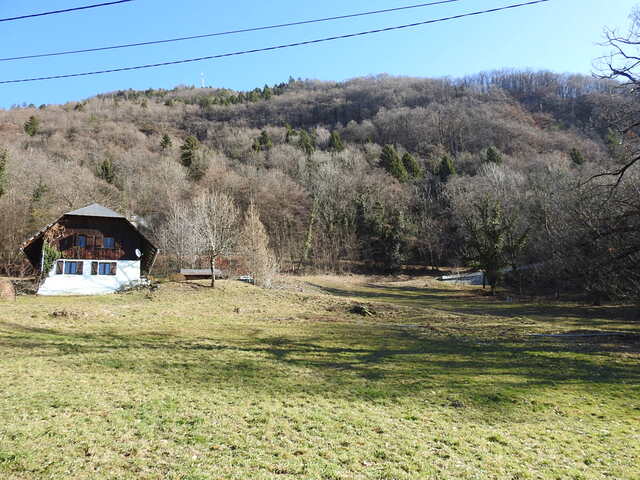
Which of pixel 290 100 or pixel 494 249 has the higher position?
pixel 290 100

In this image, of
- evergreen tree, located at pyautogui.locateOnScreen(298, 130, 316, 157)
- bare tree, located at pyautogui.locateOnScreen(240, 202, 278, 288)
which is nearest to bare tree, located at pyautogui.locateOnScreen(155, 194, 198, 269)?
bare tree, located at pyautogui.locateOnScreen(240, 202, 278, 288)

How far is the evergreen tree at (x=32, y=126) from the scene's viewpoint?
81.2 m

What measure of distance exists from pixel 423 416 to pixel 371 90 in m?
155

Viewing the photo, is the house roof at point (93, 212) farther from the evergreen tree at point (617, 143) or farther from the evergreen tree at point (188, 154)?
the evergreen tree at point (188, 154)

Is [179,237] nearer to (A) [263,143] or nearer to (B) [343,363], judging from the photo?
(B) [343,363]

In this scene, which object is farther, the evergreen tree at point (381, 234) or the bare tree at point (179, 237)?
the evergreen tree at point (381, 234)

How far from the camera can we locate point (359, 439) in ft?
23.0

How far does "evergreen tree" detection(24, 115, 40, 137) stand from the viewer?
81213mm

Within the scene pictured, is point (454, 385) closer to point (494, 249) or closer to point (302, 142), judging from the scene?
point (494, 249)

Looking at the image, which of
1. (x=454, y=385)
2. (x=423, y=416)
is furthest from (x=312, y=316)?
(x=423, y=416)

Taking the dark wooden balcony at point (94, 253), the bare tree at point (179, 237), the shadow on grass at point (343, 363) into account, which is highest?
the bare tree at point (179, 237)

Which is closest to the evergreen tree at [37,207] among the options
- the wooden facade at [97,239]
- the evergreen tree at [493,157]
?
the wooden facade at [97,239]

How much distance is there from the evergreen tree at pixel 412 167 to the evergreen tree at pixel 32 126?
270 feet

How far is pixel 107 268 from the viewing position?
35531 mm
